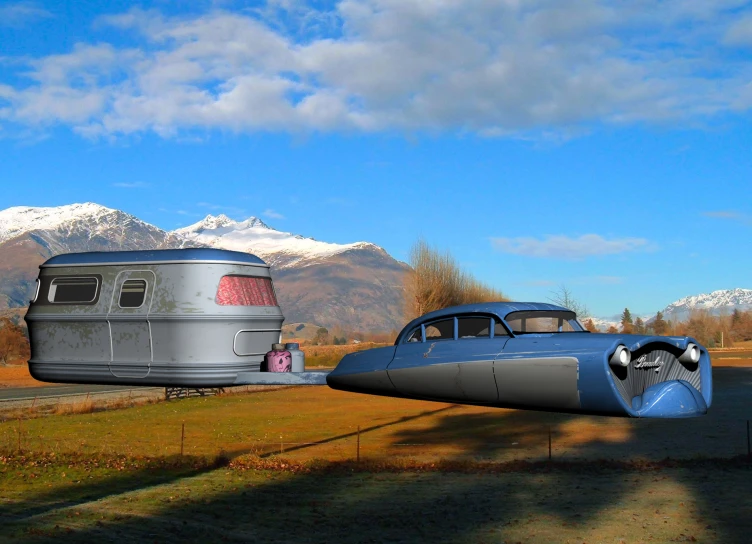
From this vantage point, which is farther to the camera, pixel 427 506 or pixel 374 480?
pixel 374 480

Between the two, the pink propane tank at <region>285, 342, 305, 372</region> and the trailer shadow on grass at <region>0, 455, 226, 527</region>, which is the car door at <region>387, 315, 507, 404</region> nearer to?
the pink propane tank at <region>285, 342, 305, 372</region>

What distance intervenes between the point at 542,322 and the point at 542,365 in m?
0.85

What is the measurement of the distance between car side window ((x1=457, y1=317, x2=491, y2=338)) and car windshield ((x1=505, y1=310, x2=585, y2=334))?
13.6 inches

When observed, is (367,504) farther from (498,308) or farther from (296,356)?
(498,308)

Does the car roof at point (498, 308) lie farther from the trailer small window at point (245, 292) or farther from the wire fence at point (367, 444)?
the wire fence at point (367, 444)

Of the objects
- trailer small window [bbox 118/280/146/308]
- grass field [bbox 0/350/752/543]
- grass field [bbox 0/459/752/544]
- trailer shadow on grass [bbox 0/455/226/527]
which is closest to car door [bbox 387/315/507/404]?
trailer small window [bbox 118/280/146/308]

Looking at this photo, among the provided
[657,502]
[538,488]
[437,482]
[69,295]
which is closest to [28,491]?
[437,482]

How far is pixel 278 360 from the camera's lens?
30.0ft

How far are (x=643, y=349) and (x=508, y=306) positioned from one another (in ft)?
4.74

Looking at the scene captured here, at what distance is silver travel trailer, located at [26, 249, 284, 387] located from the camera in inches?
332

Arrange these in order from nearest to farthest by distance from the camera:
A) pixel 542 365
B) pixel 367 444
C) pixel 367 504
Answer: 1. pixel 542 365
2. pixel 367 504
3. pixel 367 444

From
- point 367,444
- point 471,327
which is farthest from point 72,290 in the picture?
point 367,444

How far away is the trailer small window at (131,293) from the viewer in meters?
8.69

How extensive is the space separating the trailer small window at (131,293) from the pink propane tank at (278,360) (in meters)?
1.63
